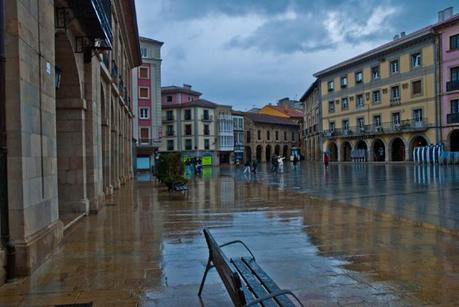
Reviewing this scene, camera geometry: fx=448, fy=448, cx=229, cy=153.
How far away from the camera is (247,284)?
3789mm

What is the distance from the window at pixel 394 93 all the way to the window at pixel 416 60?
340cm

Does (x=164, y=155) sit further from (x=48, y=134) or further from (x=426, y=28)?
(x=426, y=28)

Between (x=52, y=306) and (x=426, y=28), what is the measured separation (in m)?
49.3

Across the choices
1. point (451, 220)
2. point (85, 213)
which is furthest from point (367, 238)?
point (85, 213)

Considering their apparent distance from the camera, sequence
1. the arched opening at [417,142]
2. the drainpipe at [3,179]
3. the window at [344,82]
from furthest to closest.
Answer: the window at [344,82] → the arched opening at [417,142] → the drainpipe at [3,179]

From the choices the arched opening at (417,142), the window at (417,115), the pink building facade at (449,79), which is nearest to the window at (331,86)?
the window at (417,115)

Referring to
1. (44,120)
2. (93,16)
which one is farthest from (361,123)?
(44,120)

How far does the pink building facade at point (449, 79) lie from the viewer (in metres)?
43.4

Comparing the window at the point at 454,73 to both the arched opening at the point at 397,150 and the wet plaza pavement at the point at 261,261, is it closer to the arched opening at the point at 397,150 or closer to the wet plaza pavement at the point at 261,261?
the arched opening at the point at 397,150

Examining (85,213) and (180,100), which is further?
(180,100)

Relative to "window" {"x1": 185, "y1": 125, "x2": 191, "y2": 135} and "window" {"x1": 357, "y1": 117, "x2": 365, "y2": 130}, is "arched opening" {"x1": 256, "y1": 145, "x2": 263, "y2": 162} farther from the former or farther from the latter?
"window" {"x1": 357, "y1": 117, "x2": 365, "y2": 130}

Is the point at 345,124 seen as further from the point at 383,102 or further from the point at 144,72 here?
the point at 144,72

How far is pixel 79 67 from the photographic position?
1047 cm

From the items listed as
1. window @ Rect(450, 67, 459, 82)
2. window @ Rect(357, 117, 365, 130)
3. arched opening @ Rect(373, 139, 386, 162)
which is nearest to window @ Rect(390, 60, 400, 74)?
window @ Rect(450, 67, 459, 82)
